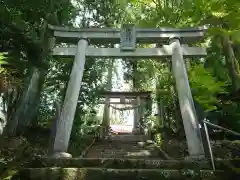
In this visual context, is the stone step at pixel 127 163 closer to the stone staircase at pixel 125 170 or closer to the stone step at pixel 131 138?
the stone staircase at pixel 125 170

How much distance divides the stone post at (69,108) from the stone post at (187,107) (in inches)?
109

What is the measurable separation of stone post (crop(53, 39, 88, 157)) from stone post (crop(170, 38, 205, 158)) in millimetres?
2767

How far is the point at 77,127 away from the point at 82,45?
3.38 m

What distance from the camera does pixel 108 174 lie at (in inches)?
187

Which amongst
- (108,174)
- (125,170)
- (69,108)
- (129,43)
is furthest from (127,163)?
(129,43)

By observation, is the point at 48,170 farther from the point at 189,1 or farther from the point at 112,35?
the point at 189,1

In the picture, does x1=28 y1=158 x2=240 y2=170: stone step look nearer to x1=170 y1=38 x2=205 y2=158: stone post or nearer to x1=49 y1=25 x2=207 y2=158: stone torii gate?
x1=170 y1=38 x2=205 y2=158: stone post

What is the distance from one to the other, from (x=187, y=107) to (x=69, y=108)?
308cm

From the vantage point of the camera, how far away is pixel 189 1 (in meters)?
10.4

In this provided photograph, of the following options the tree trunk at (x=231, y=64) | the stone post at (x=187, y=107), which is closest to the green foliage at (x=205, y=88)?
the tree trunk at (x=231, y=64)


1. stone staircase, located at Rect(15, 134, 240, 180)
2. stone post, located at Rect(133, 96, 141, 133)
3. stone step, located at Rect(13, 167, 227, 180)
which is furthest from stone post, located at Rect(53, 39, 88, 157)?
stone post, located at Rect(133, 96, 141, 133)

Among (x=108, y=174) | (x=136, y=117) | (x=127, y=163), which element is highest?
(x=136, y=117)

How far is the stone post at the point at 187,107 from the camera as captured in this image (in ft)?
20.3

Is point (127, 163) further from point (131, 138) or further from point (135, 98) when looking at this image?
point (135, 98)
